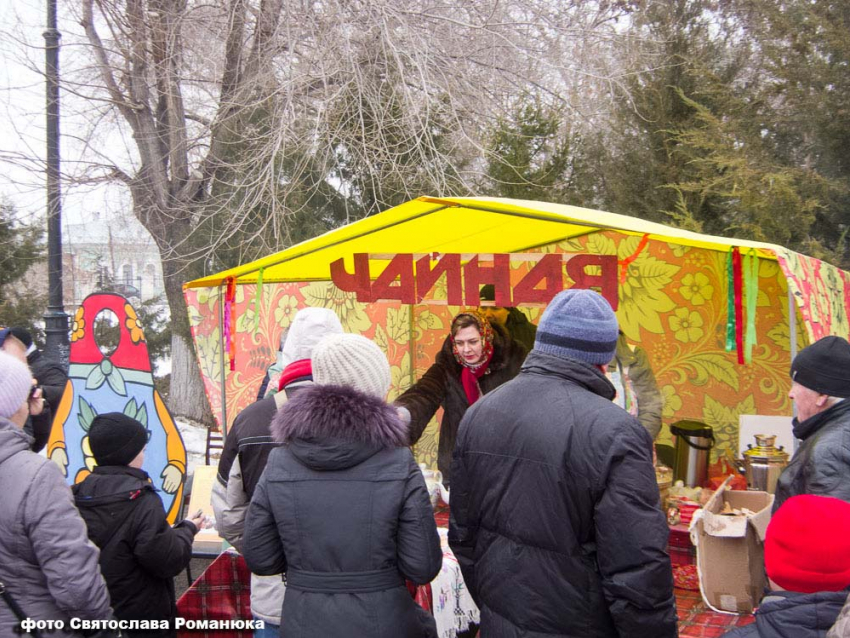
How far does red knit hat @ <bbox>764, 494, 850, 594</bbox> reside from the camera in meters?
1.56

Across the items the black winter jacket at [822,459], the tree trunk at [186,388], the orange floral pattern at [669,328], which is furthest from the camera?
the tree trunk at [186,388]

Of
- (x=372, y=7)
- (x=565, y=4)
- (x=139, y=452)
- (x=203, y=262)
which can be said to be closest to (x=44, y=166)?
(x=203, y=262)

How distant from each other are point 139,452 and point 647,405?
8.33 feet

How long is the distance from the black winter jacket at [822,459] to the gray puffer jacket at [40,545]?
2.20 m

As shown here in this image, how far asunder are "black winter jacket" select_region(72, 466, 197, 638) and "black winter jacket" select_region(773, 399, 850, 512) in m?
2.09

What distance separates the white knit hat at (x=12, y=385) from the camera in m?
2.10

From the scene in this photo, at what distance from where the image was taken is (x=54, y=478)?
2.00 meters

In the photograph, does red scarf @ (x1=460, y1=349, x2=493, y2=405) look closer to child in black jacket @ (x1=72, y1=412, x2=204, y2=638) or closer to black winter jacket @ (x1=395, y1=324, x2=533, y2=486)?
black winter jacket @ (x1=395, y1=324, x2=533, y2=486)

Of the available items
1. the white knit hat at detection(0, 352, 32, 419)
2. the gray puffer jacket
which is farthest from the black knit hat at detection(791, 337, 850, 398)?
the white knit hat at detection(0, 352, 32, 419)

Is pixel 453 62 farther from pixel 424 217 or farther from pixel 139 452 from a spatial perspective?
pixel 139 452

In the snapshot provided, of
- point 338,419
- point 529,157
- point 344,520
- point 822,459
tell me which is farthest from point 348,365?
point 529,157

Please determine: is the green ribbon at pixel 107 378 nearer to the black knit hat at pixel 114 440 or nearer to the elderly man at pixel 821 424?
the black knit hat at pixel 114 440

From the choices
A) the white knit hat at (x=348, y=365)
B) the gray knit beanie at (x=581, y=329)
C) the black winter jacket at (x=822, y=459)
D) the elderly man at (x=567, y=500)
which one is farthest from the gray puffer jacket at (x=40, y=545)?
the black winter jacket at (x=822, y=459)

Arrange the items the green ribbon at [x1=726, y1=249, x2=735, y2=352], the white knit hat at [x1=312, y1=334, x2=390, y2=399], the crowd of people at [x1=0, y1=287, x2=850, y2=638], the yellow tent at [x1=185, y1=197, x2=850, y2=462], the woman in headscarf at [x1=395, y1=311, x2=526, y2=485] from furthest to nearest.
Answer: the yellow tent at [x1=185, y1=197, x2=850, y2=462] < the woman in headscarf at [x1=395, y1=311, x2=526, y2=485] < the green ribbon at [x1=726, y1=249, x2=735, y2=352] < the white knit hat at [x1=312, y1=334, x2=390, y2=399] < the crowd of people at [x1=0, y1=287, x2=850, y2=638]
